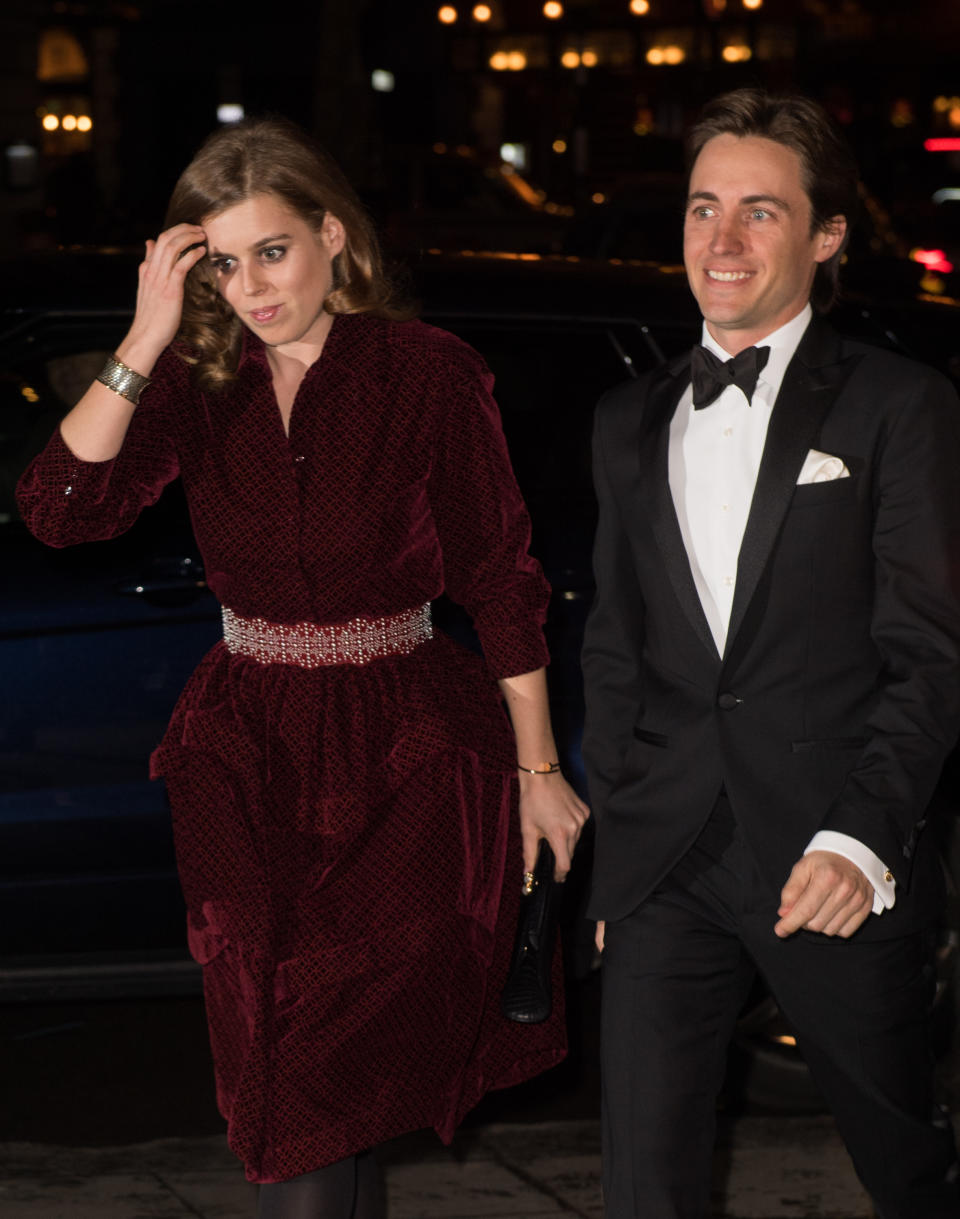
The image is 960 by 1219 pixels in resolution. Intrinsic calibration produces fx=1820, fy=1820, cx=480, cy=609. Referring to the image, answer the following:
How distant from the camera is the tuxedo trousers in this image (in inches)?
104

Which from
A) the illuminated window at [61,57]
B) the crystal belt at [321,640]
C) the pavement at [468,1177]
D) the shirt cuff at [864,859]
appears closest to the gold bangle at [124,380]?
the crystal belt at [321,640]

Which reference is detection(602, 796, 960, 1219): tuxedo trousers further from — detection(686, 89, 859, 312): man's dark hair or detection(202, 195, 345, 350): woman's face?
detection(202, 195, 345, 350): woman's face

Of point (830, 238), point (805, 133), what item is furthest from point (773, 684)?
point (805, 133)

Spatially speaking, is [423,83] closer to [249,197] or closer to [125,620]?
[125,620]

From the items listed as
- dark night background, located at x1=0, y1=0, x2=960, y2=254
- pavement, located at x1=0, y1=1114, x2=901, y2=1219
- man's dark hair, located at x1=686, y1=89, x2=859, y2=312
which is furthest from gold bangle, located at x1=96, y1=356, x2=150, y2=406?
dark night background, located at x1=0, y1=0, x2=960, y2=254

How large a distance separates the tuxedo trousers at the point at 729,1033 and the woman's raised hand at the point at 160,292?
1.15m

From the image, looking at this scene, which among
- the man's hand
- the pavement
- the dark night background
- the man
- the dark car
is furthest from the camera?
the dark night background

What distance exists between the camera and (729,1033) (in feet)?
9.32

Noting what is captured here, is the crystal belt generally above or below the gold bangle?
below

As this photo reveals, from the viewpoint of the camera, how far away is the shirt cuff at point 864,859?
2494 millimetres

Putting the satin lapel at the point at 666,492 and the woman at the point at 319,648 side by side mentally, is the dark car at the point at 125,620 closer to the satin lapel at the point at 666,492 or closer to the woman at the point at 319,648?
the woman at the point at 319,648

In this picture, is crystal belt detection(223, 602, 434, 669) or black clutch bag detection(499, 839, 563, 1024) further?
black clutch bag detection(499, 839, 563, 1024)

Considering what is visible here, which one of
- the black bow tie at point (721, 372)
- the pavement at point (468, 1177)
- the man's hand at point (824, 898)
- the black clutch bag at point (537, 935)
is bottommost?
the pavement at point (468, 1177)

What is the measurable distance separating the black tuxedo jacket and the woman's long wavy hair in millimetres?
527
